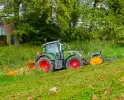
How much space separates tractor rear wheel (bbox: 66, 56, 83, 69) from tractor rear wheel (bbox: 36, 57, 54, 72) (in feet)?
2.52

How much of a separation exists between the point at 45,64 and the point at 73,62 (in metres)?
1.38

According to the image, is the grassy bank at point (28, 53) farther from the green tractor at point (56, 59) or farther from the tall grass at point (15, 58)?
the green tractor at point (56, 59)

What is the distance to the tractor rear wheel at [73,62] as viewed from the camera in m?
17.0

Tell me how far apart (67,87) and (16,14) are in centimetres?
1767

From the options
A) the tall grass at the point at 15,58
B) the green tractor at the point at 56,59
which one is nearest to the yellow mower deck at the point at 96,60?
the green tractor at the point at 56,59

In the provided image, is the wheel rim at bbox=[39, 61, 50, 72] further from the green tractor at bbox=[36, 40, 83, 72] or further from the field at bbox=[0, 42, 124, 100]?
the field at bbox=[0, 42, 124, 100]

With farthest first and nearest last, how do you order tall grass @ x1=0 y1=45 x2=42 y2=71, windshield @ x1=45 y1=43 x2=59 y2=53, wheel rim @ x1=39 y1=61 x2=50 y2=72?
1. tall grass @ x1=0 y1=45 x2=42 y2=71
2. windshield @ x1=45 y1=43 x2=59 y2=53
3. wheel rim @ x1=39 y1=61 x2=50 y2=72

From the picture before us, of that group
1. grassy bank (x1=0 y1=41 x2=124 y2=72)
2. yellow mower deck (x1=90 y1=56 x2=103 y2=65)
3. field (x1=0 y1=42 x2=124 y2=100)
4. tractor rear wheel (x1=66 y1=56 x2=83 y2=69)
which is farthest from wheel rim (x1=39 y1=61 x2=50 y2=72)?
grassy bank (x1=0 y1=41 x2=124 y2=72)

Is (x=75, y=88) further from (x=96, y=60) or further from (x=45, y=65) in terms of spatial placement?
(x=45, y=65)

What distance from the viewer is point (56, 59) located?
17438 mm

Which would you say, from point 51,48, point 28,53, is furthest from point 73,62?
point 28,53

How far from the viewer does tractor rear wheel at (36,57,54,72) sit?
17203mm

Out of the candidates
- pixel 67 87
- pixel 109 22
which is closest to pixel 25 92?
pixel 67 87

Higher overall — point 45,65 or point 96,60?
point 96,60
